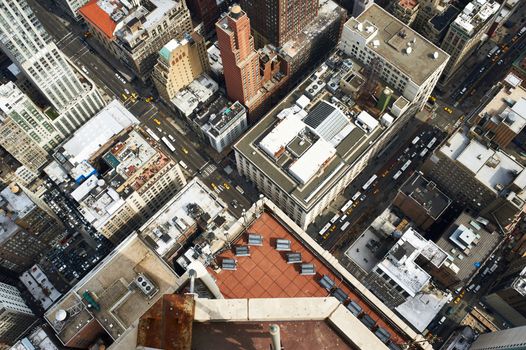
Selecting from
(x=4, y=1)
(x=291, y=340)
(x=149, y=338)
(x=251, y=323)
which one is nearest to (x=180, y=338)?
(x=149, y=338)

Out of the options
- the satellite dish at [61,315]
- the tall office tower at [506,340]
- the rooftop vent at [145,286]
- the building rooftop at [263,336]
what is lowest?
the tall office tower at [506,340]

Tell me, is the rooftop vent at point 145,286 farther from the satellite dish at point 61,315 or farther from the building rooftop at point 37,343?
the building rooftop at point 37,343

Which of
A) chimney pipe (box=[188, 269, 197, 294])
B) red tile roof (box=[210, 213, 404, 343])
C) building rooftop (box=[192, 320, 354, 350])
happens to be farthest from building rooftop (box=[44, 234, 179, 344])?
chimney pipe (box=[188, 269, 197, 294])

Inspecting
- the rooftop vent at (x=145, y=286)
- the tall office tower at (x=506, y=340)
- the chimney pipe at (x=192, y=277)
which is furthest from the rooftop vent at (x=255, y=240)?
the tall office tower at (x=506, y=340)

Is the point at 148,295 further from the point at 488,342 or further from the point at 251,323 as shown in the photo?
the point at 488,342

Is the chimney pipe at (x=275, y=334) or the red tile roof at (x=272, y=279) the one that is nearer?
the chimney pipe at (x=275, y=334)

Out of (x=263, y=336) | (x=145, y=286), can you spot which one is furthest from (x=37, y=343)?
(x=263, y=336)
